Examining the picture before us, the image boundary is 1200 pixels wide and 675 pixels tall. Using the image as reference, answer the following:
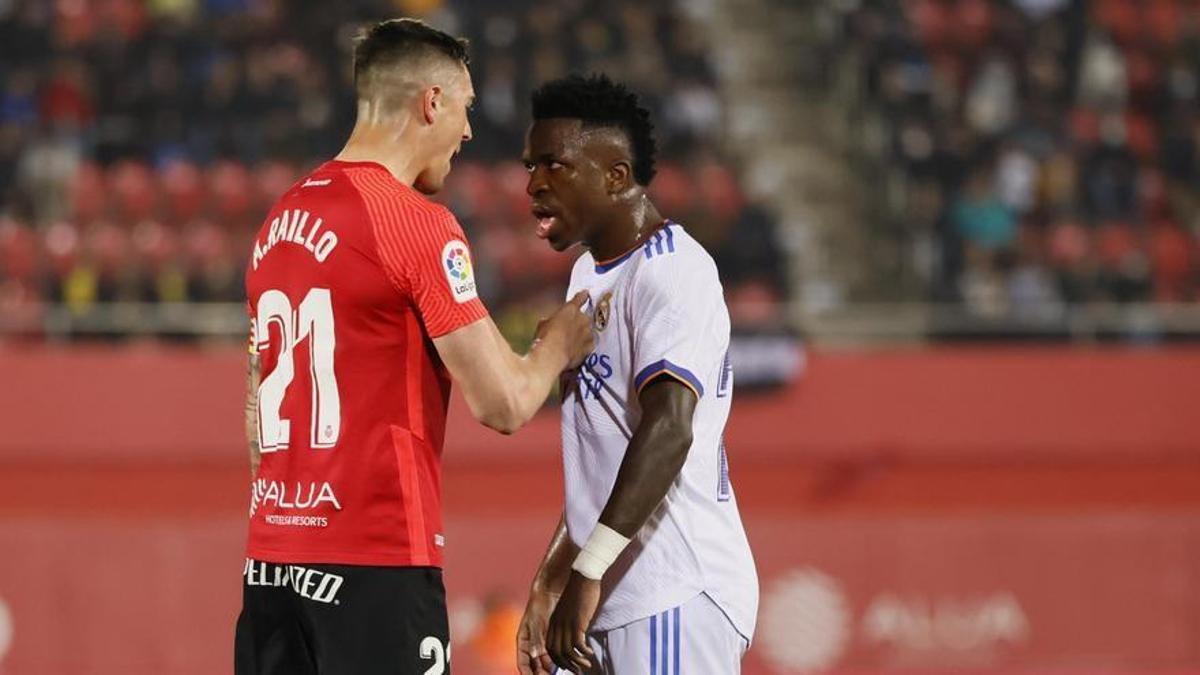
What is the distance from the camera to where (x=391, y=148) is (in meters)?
4.81

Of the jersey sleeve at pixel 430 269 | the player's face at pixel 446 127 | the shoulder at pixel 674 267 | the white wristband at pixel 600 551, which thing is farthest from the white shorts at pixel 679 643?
the player's face at pixel 446 127

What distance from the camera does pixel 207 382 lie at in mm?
14758

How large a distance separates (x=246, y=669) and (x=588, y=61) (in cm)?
1317

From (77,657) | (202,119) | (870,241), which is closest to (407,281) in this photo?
(77,657)

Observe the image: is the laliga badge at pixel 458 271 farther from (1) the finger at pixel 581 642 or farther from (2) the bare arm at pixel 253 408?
(1) the finger at pixel 581 642

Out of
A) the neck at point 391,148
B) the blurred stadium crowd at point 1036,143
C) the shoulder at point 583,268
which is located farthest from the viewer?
the blurred stadium crowd at point 1036,143

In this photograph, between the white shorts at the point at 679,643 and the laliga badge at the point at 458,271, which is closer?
the laliga badge at the point at 458,271

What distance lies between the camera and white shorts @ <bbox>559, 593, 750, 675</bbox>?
4758mm

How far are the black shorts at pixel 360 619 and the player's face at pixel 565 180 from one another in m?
0.94

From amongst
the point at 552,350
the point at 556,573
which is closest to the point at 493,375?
the point at 552,350

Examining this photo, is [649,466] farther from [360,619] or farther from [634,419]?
[360,619]

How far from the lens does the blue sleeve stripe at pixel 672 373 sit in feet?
15.3

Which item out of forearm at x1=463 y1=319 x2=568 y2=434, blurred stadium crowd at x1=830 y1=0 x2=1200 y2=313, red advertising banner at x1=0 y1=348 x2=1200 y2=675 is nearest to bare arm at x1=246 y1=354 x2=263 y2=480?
forearm at x1=463 y1=319 x2=568 y2=434

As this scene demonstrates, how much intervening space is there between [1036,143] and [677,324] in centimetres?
1366
